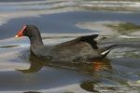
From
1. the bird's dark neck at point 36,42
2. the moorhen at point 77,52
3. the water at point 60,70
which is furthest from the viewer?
the bird's dark neck at point 36,42

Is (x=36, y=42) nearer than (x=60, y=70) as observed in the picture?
No

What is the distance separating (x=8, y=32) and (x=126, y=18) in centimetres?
386

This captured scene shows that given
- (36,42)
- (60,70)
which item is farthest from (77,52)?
(36,42)

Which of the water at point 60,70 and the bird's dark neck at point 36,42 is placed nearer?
the water at point 60,70

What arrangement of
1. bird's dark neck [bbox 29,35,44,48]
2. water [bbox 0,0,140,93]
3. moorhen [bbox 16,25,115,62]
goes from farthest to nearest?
1. bird's dark neck [bbox 29,35,44,48]
2. moorhen [bbox 16,25,115,62]
3. water [bbox 0,0,140,93]

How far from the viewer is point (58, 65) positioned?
43.2 ft

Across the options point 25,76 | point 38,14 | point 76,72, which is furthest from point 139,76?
point 38,14

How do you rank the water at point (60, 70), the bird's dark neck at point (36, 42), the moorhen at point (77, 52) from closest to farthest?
the water at point (60, 70) → the moorhen at point (77, 52) → the bird's dark neck at point (36, 42)

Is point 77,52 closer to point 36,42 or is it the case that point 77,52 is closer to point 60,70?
point 60,70

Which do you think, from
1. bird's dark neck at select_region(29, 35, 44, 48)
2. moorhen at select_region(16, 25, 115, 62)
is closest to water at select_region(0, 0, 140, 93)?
moorhen at select_region(16, 25, 115, 62)

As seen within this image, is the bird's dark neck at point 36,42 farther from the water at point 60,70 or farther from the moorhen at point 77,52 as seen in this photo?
the moorhen at point 77,52

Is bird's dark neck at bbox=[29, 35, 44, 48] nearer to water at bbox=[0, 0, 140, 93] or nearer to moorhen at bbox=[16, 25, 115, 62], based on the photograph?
water at bbox=[0, 0, 140, 93]

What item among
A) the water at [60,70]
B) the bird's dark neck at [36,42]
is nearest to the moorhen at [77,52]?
the water at [60,70]

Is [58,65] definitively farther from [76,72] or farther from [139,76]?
[139,76]
